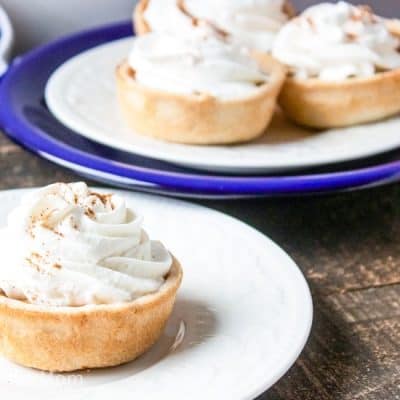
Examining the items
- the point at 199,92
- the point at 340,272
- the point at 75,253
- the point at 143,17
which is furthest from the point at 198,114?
the point at 75,253

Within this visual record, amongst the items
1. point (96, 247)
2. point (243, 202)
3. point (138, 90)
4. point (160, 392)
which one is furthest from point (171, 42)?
point (160, 392)

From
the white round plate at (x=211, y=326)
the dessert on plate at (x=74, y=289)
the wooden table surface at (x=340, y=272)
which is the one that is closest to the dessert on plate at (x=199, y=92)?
the wooden table surface at (x=340, y=272)

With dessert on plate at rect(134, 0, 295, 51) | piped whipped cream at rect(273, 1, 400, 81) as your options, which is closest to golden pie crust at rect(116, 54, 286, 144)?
piped whipped cream at rect(273, 1, 400, 81)

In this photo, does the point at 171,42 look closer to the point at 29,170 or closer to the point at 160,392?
the point at 29,170

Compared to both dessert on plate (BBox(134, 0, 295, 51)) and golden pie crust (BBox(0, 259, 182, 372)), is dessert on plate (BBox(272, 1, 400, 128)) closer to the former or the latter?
dessert on plate (BBox(134, 0, 295, 51))

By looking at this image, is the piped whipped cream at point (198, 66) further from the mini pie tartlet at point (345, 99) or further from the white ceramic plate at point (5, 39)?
the white ceramic plate at point (5, 39)
